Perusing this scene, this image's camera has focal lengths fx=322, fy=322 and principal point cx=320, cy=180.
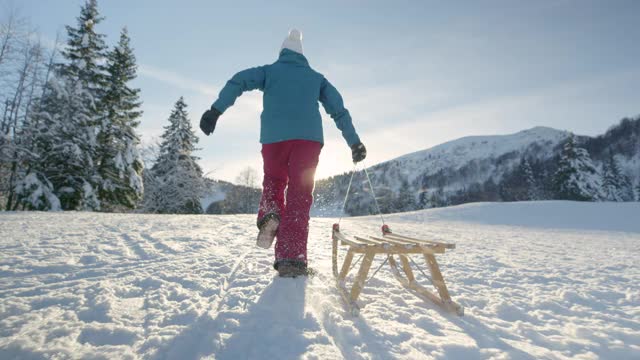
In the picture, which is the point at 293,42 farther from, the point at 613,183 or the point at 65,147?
the point at 613,183

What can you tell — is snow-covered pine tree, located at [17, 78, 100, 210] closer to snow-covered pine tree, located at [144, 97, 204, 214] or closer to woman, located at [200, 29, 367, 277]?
snow-covered pine tree, located at [144, 97, 204, 214]

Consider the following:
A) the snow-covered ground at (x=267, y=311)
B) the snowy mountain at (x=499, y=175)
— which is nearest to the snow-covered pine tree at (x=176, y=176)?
the snowy mountain at (x=499, y=175)

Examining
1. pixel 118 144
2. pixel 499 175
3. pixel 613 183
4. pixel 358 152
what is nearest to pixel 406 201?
pixel 613 183

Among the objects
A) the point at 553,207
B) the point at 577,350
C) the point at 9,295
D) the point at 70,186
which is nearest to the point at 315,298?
the point at 577,350

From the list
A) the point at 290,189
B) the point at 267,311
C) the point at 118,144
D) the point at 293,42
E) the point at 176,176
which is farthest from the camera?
the point at 176,176

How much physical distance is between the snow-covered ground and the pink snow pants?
0.36 m

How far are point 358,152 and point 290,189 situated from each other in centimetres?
86

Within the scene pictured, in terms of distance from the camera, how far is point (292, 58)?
3.37 metres

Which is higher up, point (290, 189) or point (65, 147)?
point (65, 147)

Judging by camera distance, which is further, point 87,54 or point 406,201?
point 406,201

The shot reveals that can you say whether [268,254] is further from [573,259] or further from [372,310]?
[573,259]

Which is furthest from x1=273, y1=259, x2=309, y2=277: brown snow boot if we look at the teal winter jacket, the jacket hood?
the jacket hood

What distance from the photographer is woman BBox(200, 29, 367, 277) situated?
295 cm

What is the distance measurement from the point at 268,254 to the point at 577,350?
3169 millimetres
